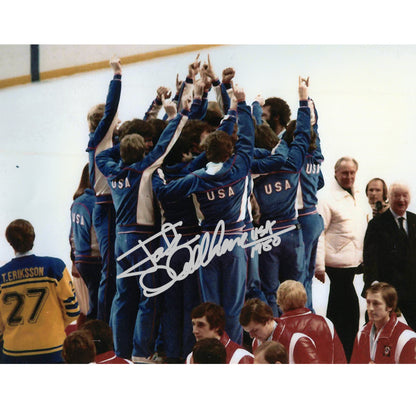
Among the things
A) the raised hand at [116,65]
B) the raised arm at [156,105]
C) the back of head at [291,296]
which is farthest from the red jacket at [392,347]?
the raised hand at [116,65]

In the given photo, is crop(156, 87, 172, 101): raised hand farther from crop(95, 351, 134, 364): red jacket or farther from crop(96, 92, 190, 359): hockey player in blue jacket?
crop(95, 351, 134, 364): red jacket

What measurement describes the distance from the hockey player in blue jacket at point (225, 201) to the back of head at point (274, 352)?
0.27 meters

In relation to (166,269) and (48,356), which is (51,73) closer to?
(166,269)

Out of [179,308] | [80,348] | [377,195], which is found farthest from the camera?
[377,195]

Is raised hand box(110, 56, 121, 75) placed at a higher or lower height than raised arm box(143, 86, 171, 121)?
higher

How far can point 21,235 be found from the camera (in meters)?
4.28

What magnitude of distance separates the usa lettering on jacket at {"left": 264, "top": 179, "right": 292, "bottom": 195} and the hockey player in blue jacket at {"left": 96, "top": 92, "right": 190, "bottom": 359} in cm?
59

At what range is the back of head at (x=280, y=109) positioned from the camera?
435 cm

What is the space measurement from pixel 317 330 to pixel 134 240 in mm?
1100

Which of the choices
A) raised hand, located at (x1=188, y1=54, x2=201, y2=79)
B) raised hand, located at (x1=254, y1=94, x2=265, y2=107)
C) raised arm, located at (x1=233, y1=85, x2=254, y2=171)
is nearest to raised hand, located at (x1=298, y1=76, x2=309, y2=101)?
raised hand, located at (x1=254, y1=94, x2=265, y2=107)

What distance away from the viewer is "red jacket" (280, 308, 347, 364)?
405cm

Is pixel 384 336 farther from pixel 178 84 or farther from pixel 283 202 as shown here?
pixel 178 84
